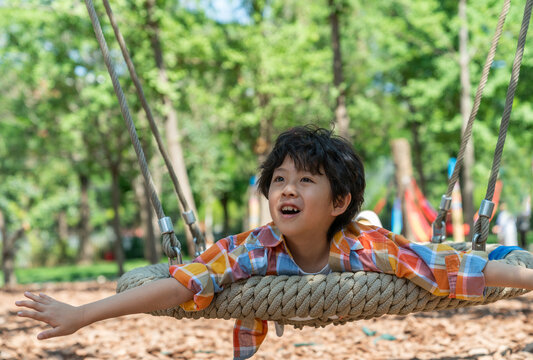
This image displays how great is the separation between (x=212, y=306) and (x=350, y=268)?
52cm

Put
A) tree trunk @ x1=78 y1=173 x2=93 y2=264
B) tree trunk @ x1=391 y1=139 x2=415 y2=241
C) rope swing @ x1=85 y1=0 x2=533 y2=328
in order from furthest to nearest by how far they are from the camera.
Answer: tree trunk @ x1=78 y1=173 x2=93 y2=264, tree trunk @ x1=391 y1=139 x2=415 y2=241, rope swing @ x1=85 y1=0 x2=533 y2=328

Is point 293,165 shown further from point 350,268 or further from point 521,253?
point 521,253

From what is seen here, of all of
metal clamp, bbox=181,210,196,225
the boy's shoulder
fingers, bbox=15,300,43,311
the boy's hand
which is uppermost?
metal clamp, bbox=181,210,196,225

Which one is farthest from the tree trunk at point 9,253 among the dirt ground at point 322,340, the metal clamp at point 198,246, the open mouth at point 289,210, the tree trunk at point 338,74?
the open mouth at point 289,210

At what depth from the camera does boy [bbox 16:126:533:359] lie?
1900mm

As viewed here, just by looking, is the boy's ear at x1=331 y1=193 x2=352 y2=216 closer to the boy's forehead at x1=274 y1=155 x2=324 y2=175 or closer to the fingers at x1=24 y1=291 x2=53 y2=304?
the boy's forehead at x1=274 y1=155 x2=324 y2=175

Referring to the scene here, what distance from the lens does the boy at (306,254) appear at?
1900 millimetres

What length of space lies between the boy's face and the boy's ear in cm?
1

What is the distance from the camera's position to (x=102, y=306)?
5.92 ft

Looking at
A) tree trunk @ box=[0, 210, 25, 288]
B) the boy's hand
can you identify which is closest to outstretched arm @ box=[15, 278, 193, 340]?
the boy's hand

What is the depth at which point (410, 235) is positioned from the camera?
9.95 m

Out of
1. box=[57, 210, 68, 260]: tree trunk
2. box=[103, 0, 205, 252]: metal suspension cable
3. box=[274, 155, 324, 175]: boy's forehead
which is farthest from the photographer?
box=[57, 210, 68, 260]: tree trunk

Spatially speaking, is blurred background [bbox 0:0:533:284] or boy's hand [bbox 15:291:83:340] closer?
boy's hand [bbox 15:291:83:340]

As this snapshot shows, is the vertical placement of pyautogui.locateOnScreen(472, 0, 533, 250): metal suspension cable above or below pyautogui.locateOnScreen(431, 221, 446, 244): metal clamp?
above
